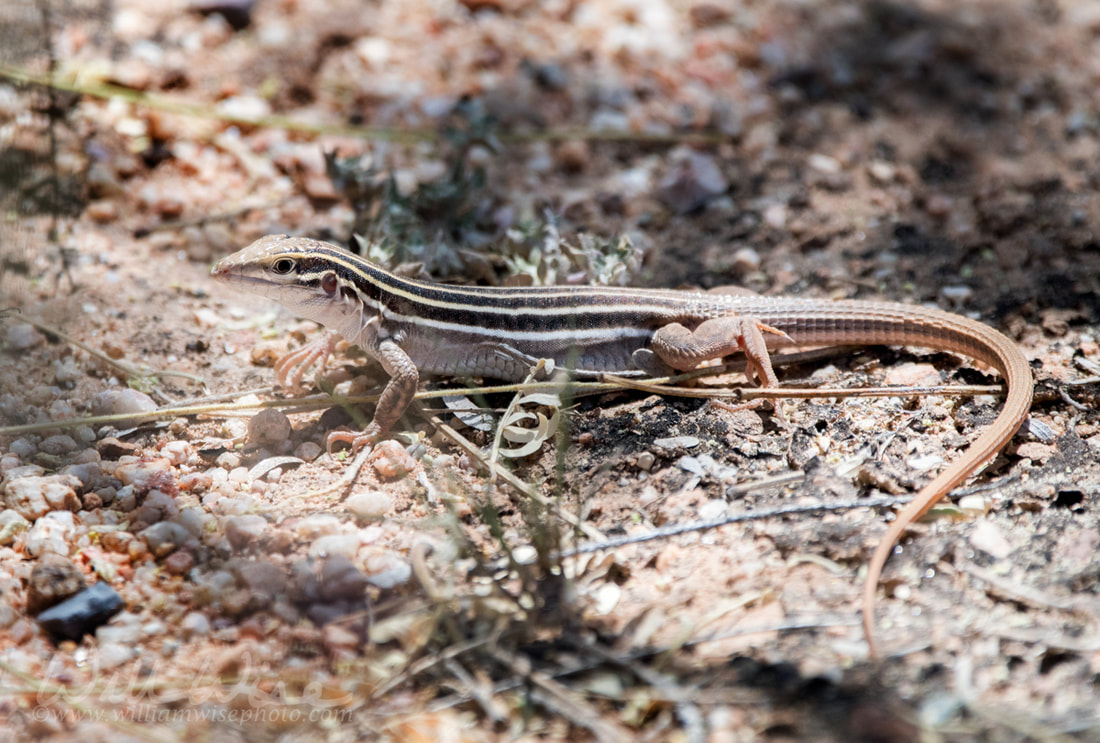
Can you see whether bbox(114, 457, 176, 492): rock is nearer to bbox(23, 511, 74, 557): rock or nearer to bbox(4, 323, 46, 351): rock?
bbox(23, 511, 74, 557): rock

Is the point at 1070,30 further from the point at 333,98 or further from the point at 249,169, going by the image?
the point at 249,169

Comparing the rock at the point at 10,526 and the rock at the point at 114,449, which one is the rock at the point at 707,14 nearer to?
the rock at the point at 114,449

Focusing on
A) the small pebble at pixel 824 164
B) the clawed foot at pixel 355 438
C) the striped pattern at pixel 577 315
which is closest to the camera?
the clawed foot at pixel 355 438

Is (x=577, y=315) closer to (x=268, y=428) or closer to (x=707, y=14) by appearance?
(x=268, y=428)

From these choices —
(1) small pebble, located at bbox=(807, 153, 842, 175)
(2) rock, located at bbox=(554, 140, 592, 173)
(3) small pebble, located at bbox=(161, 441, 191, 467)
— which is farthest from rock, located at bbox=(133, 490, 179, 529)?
(1) small pebble, located at bbox=(807, 153, 842, 175)

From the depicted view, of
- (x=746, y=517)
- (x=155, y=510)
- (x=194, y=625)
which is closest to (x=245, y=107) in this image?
(x=155, y=510)

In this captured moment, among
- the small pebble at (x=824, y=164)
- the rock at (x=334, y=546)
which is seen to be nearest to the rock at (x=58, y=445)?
the rock at (x=334, y=546)
